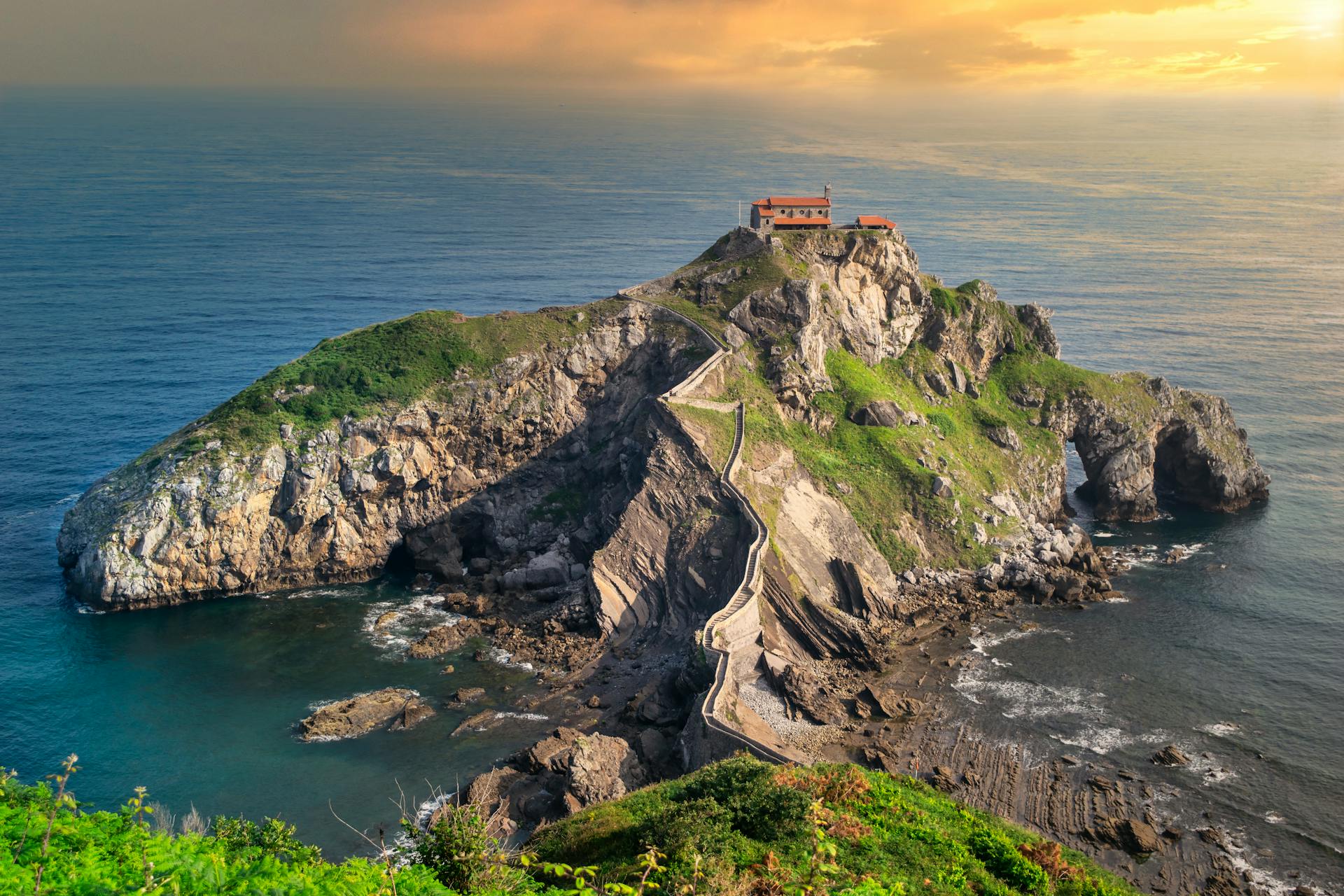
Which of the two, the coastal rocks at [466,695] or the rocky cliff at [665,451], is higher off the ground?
the rocky cliff at [665,451]

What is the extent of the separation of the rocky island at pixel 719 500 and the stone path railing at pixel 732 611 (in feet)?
0.67

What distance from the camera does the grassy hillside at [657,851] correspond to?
56.7 feet

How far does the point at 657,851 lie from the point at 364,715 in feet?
133

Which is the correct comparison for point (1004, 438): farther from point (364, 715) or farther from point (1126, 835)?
point (364, 715)

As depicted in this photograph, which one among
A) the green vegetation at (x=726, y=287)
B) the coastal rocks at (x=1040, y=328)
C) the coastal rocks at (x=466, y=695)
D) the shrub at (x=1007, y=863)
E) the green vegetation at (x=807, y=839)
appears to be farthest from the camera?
the coastal rocks at (x=1040, y=328)

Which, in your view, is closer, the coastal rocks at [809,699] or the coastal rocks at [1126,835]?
the coastal rocks at [1126,835]

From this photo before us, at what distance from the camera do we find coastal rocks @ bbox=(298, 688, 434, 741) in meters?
54.1

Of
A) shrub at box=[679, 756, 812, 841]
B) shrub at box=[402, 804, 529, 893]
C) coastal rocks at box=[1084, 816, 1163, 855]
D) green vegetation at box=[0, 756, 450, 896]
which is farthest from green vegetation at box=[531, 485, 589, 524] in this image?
shrub at box=[402, 804, 529, 893]

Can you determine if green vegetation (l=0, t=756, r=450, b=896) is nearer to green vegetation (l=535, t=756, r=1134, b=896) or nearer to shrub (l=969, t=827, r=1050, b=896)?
green vegetation (l=535, t=756, r=1134, b=896)

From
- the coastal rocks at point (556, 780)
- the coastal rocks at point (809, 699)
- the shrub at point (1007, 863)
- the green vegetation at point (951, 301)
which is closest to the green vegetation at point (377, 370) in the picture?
the green vegetation at point (951, 301)

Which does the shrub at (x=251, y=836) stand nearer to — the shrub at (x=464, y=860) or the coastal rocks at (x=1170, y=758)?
the shrub at (x=464, y=860)

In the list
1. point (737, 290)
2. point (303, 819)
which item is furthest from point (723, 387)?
point (303, 819)

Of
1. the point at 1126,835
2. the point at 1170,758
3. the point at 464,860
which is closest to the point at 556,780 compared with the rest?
the point at 1126,835

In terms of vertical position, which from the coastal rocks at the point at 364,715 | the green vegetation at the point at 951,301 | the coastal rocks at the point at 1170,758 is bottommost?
the coastal rocks at the point at 364,715
